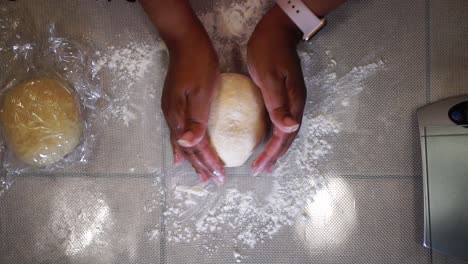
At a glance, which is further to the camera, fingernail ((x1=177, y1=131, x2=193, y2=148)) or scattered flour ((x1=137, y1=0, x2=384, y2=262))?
scattered flour ((x1=137, y1=0, x2=384, y2=262))

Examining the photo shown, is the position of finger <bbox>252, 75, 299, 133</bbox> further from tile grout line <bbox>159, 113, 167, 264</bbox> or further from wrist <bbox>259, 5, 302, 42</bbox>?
tile grout line <bbox>159, 113, 167, 264</bbox>

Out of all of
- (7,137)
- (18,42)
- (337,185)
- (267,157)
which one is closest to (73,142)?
(7,137)

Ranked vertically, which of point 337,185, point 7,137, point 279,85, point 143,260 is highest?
point 279,85

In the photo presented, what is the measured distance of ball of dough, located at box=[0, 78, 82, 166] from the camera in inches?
30.7

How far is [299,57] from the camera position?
0.84 metres

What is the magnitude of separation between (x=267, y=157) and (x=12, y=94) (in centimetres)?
49

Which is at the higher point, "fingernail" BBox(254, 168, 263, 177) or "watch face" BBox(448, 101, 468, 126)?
"watch face" BBox(448, 101, 468, 126)

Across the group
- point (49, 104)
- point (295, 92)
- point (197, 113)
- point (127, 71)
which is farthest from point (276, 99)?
point (49, 104)

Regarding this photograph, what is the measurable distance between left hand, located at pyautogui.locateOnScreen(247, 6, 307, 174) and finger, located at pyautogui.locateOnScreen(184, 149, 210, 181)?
93mm

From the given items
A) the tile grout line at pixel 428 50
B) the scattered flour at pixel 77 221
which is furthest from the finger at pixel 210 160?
the tile grout line at pixel 428 50

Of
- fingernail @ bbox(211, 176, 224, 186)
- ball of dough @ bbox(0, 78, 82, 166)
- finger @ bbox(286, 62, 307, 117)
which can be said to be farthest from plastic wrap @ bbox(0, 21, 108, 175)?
finger @ bbox(286, 62, 307, 117)

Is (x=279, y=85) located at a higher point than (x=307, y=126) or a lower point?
higher

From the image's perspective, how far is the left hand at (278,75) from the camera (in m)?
0.74

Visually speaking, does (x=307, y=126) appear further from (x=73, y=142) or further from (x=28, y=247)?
(x=28, y=247)
